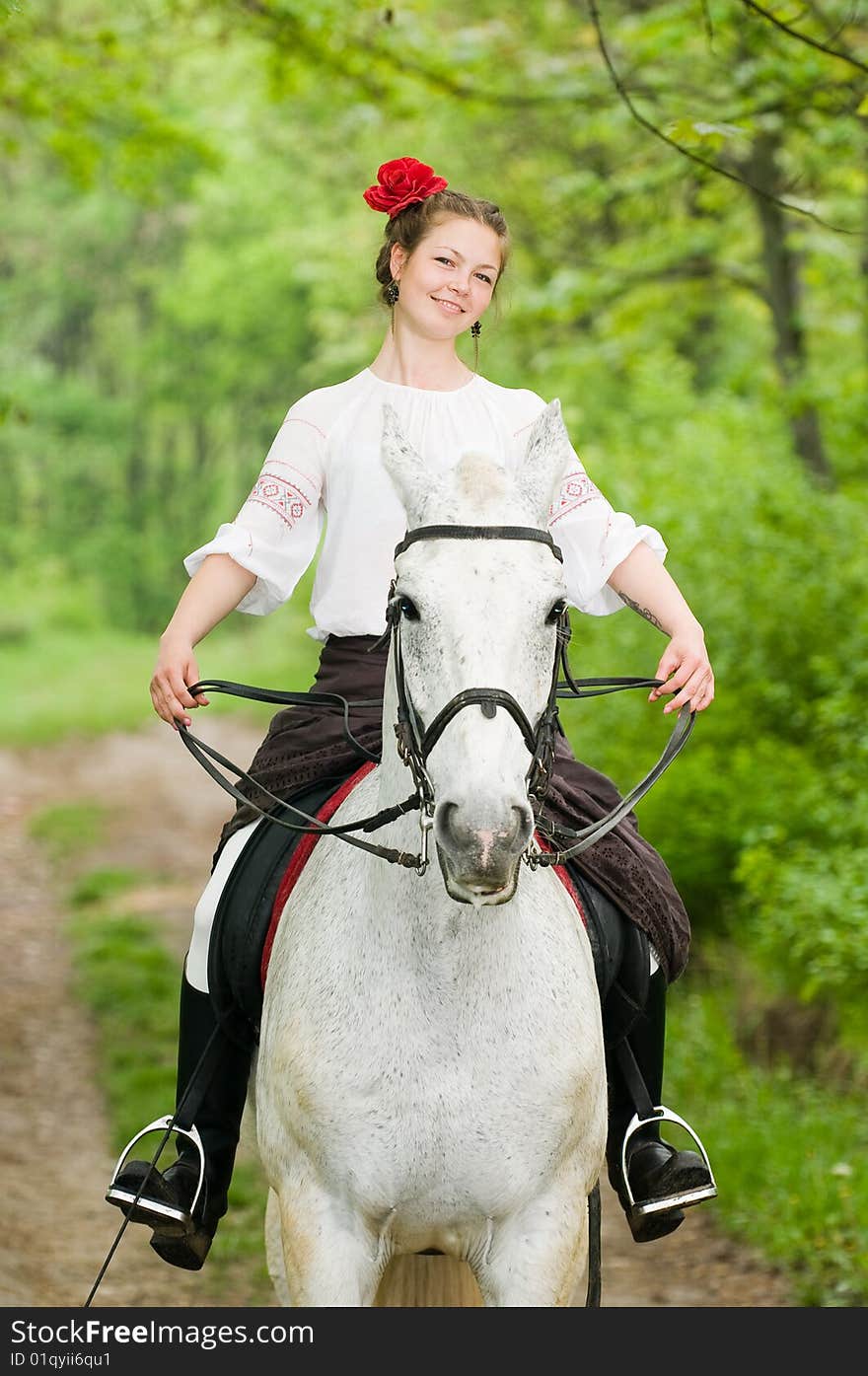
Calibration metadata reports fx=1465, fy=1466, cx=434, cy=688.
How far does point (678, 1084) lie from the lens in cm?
858

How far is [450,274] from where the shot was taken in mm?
3668

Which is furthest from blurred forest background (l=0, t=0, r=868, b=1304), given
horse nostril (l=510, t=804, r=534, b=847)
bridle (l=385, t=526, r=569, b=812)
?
horse nostril (l=510, t=804, r=534, b=847)

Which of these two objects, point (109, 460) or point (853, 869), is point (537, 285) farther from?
point (109, 460)

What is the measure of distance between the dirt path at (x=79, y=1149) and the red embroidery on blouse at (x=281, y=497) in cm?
391

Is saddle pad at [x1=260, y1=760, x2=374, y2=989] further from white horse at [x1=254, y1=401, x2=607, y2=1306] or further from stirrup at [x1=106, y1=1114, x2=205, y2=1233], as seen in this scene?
stirrup at [x1=106, y1=1114, x2=205, y2=1233]

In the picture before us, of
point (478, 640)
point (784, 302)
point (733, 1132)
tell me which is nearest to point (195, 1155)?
point (478, 640)

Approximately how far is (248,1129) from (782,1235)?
341 cm

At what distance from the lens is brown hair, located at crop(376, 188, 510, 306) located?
3688 millimetres

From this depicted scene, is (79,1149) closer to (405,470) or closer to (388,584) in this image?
(388,584)

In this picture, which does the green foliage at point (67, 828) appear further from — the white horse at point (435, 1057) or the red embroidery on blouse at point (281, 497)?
the white horse at point (435, 1057)

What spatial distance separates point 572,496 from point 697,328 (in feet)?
62.3

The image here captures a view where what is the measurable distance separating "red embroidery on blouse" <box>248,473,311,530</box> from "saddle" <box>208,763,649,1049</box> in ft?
2.17

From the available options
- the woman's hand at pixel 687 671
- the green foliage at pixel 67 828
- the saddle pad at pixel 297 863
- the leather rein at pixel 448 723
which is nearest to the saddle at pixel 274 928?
the saddle pad at pixel 297 863
